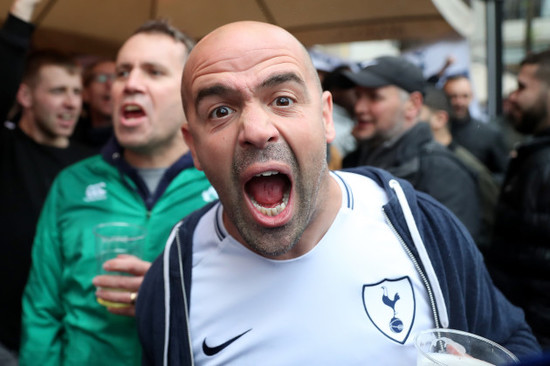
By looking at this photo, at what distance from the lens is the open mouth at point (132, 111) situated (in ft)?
7.71

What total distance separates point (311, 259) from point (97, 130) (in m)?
2.75

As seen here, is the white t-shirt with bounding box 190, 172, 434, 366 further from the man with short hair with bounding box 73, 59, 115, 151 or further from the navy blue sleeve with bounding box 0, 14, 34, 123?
the man with short hair with bounding box 73, 59, 115, 151

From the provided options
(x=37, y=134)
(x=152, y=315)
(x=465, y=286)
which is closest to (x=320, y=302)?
(x=465, y=286)

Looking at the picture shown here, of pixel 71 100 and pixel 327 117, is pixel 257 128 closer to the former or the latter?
pixel 327 117

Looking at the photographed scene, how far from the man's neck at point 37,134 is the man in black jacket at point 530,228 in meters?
3.04

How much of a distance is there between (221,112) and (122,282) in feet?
2.73

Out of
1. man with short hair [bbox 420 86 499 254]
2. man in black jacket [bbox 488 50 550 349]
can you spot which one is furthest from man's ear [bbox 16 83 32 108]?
man in black jacket [bbox 488 50 550 349]

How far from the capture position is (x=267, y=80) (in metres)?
1.49

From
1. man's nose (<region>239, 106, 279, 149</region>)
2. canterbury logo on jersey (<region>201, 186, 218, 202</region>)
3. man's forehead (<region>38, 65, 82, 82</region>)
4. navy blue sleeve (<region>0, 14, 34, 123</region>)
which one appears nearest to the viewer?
man's nose (<region>239, 106, 279, 149</region>)

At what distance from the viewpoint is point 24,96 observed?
3750mm

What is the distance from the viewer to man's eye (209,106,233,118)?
5.04 feet

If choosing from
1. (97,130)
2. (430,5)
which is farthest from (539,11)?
(97,130)

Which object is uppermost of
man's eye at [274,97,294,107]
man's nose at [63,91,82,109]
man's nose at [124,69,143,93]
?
man's nose at [124,69,143,93]

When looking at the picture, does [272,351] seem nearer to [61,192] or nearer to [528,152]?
[61,192]
